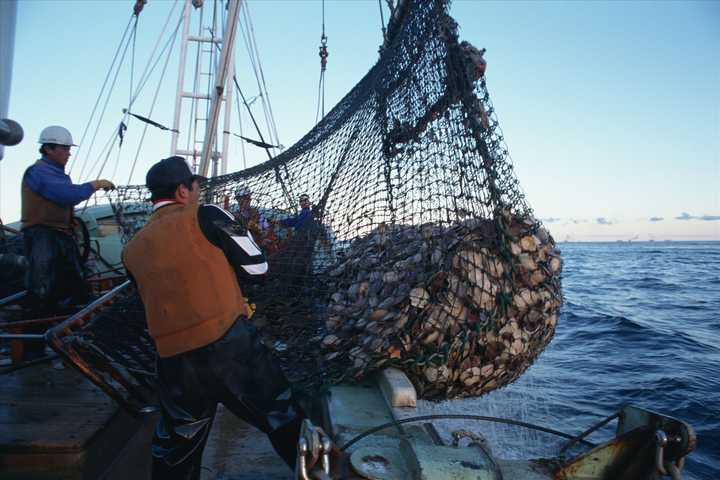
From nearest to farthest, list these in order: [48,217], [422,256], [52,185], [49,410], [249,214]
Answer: [49,410] < [422,256] < [52,185] < [48,217] < [249,214]

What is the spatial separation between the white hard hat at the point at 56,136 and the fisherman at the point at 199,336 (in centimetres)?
213

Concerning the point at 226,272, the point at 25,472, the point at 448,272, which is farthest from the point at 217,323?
the point at 448,272

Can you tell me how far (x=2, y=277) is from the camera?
17.7 ft

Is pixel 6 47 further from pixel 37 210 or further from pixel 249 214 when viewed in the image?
pixel 249 214

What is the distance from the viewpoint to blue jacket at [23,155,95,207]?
346 centimetres

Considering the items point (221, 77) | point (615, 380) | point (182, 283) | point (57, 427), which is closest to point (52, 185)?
point (57, 427)

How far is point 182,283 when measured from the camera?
1.96 m

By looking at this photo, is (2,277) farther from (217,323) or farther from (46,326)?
(217,323)

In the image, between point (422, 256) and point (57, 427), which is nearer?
point (57, 427)

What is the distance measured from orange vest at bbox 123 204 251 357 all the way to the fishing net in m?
0.97

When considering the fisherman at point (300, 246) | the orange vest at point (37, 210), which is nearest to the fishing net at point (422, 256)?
the fisherman at point (300, 246)

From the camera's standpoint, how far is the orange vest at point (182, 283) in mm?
1959

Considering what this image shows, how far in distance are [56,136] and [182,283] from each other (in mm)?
2495

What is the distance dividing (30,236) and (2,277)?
2.58 metres
